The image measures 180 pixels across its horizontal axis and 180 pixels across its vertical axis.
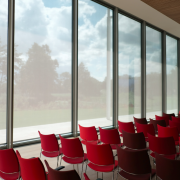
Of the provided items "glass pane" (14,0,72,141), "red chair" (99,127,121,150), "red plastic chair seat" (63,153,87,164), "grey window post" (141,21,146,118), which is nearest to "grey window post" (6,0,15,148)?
"glass pane" (14,0,72,141)

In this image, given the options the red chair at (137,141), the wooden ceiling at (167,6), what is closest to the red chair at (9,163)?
the red chair at (137,141)

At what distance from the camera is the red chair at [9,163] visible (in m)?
2.53

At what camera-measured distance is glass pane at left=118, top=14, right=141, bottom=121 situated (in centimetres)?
799

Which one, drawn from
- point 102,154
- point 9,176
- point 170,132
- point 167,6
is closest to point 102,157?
point 102,154

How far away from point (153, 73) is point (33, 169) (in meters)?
8.66

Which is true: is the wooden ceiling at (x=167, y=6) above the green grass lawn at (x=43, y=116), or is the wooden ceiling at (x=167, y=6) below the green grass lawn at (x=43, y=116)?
above

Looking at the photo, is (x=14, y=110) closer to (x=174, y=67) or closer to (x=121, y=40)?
(x=121, y=40)

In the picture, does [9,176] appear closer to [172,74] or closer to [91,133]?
[91,133]

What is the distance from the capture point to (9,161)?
2559 millimetres

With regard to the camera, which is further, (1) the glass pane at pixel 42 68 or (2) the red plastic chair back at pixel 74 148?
(1) the glass pane at pixel 42 68

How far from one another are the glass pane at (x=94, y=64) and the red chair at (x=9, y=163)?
4020 millimetres

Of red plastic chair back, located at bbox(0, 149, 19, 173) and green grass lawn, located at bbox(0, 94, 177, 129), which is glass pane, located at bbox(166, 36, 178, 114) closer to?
green grass lawn, located at bbox(0, 94, 177, 129)

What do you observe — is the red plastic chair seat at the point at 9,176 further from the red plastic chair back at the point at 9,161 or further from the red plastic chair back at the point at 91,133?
the red plastic chair back at the point at 91,133

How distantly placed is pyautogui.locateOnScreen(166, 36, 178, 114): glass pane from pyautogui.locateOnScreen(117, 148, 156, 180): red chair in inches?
354
